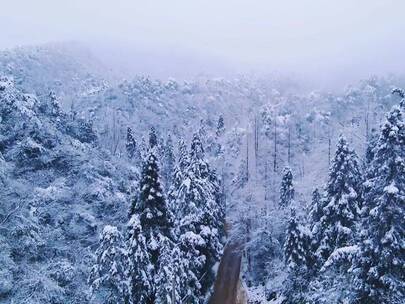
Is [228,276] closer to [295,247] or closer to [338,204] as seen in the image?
[295,247]

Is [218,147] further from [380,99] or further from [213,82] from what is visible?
[213,82]

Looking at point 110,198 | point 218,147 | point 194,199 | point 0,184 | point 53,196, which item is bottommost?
point 218,147

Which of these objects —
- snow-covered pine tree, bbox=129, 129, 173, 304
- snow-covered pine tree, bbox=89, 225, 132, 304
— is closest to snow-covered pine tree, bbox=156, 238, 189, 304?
snow-covered pine tree, bbox=129, 129, 173, 304

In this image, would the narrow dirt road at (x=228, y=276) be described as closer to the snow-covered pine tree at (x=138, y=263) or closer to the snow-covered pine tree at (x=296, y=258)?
the snow-covered pine tree at (x=296, y=258)

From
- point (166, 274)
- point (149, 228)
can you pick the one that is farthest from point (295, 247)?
point (149, 228)

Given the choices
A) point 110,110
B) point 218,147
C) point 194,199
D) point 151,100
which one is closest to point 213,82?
point 151,100

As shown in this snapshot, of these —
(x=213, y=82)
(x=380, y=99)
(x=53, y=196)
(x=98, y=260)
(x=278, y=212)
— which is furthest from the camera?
(x=213, y=82)

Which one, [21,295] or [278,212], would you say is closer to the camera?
[21,295]
